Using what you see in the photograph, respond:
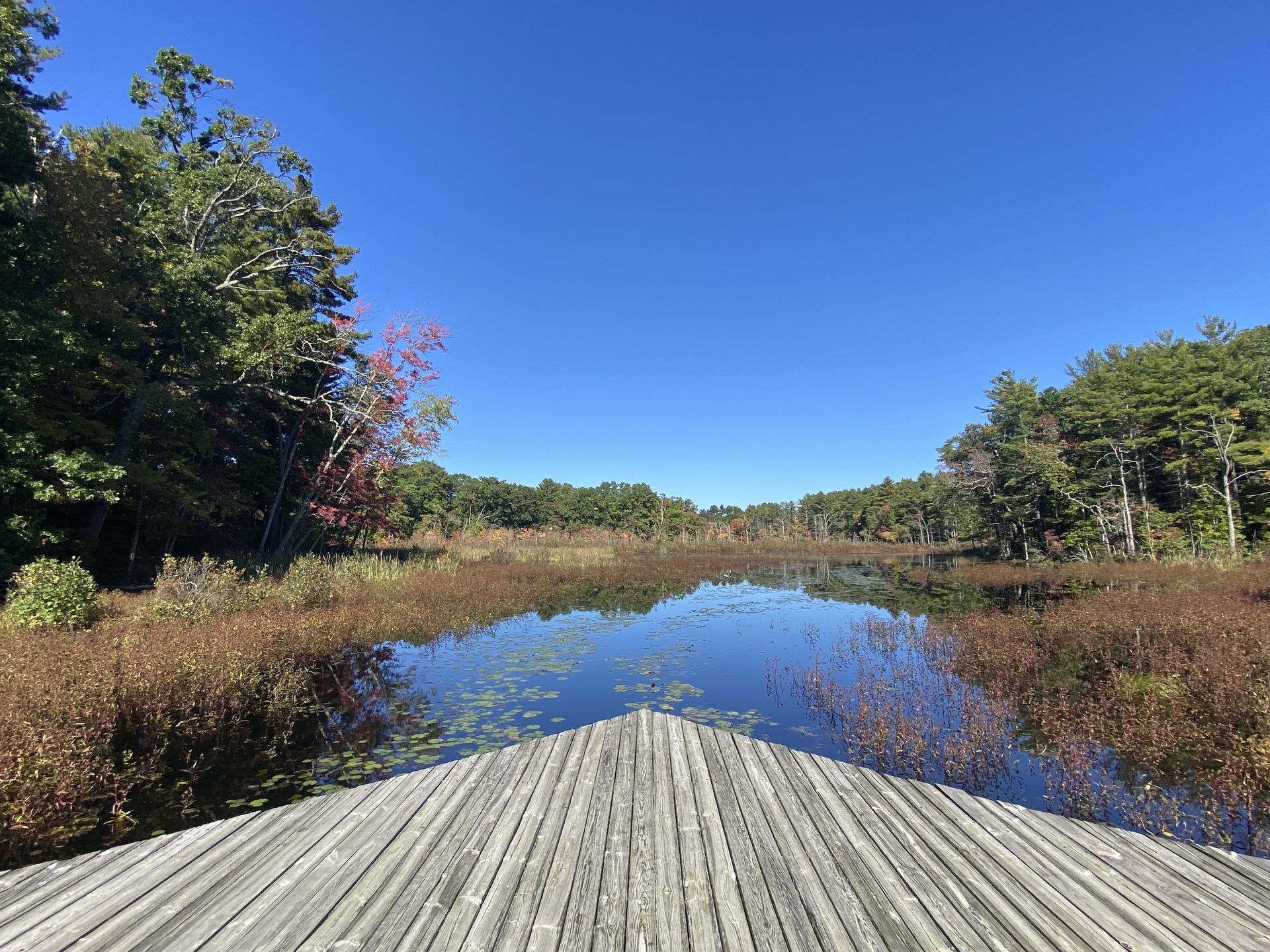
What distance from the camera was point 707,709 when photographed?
8.35 meters

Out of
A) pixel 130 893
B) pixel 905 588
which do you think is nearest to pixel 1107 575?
pixel 905 588

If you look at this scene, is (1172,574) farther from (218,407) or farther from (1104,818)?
(218,407)

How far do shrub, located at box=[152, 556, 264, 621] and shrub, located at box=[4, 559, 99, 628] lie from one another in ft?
3.03

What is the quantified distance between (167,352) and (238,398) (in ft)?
13.1

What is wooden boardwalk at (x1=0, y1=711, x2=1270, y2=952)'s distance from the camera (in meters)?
2.56

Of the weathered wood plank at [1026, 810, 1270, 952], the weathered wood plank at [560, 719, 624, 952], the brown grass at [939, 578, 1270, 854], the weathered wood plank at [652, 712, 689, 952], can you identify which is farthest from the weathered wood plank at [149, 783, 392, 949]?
the brown grass at [939, 578, 1270, 854]

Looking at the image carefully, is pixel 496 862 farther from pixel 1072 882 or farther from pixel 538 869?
pixel 1072 882

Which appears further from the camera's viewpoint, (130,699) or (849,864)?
(130,699)

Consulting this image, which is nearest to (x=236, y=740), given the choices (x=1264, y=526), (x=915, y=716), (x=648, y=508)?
(x=915, y=716)

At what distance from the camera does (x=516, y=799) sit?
13.1 feet

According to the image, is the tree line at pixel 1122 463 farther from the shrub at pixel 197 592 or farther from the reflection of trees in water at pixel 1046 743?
the reflection of trees in water at pixel 1046 743

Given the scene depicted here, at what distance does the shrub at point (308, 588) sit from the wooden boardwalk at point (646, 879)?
976 cm

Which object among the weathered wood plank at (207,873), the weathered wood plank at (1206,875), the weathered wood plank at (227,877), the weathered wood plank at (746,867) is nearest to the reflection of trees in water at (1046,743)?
the weathered wood plank at (1206,875)

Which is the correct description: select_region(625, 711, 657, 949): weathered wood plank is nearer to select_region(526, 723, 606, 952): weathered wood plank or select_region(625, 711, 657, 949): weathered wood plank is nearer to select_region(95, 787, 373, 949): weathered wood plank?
select_region(526, 723, 606, 952): weathered wood plank
